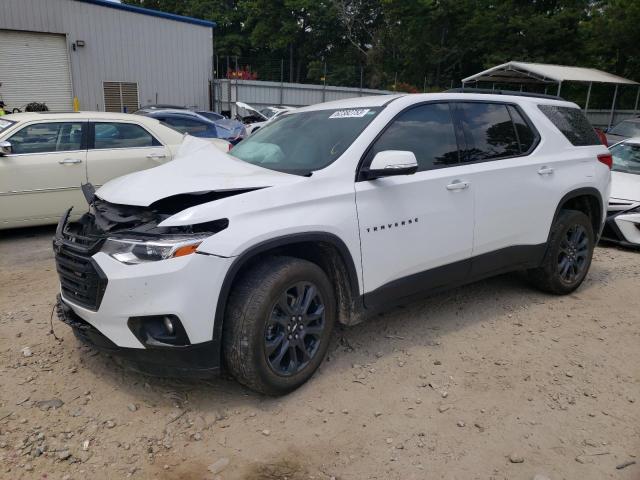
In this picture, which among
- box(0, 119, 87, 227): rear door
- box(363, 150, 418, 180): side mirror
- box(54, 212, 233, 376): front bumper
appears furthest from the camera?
box(0, 119, 87, 227): rear door

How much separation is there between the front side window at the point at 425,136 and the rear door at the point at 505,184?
146 mm

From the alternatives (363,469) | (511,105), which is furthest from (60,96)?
(363,469)

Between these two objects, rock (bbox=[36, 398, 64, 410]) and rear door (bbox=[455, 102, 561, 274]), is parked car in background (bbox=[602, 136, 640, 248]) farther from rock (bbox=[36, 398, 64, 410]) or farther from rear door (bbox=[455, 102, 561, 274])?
rock (bbox=[36, 398, 64, 410])

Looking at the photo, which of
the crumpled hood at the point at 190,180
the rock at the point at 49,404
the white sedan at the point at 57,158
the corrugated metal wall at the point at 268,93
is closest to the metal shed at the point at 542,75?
the corrugated metal wall at the point at 268,93

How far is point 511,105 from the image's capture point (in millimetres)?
4484

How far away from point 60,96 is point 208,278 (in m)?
21.9

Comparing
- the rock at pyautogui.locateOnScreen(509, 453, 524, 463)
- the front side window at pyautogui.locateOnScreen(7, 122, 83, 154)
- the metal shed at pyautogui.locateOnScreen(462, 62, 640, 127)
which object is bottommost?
the rock at pyautogui.locateOnScreen(509, 453, 524, 463)

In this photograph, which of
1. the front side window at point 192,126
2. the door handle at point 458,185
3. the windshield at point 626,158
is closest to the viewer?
the door handle at point 458,185

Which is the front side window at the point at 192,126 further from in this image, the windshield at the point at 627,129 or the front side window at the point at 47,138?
the windshield at the point at 627,129

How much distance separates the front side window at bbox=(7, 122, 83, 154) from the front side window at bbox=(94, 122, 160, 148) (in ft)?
0.78

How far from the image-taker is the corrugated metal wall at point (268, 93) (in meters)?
25.9

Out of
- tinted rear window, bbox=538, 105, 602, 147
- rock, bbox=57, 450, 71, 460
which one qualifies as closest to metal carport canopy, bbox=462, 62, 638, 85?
tinted rear window, bbox=538, 105, 602, 147

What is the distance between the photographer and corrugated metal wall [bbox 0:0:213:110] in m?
20.2

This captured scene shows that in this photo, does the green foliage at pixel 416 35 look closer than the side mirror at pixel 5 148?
No
